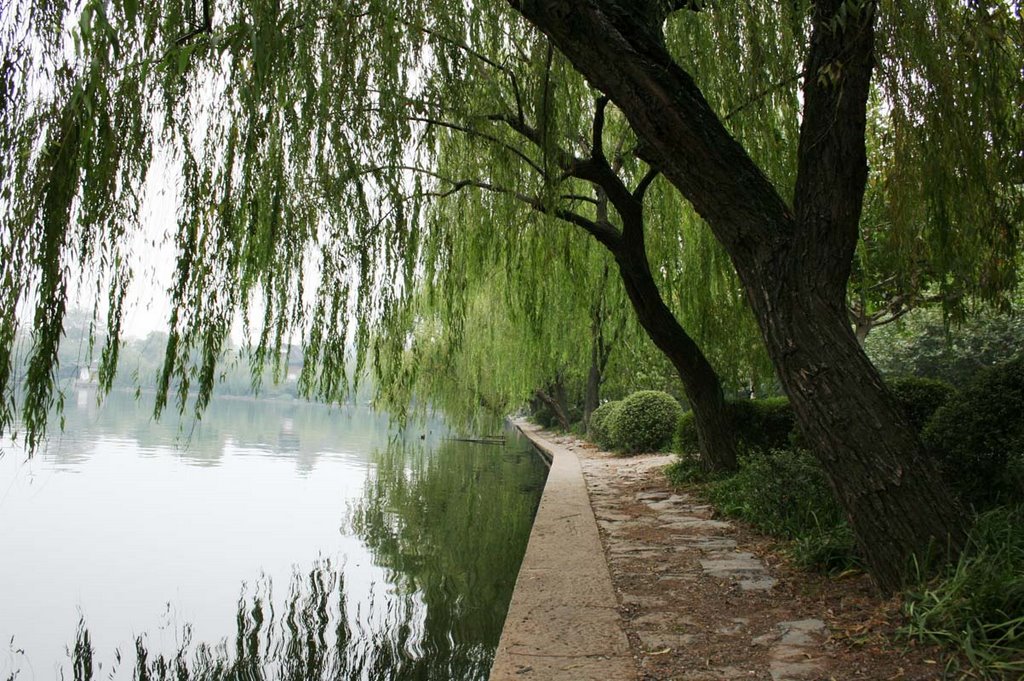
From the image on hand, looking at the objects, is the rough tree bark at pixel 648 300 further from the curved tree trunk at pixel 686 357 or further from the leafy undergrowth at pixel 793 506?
the leafy undergrowth at pixel 793 506

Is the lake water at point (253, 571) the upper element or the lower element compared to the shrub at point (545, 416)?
lower

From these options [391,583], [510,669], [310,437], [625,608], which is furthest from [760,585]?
[310,437]

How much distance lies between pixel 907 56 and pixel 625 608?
3.21 metres

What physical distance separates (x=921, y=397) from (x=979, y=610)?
3.67 m

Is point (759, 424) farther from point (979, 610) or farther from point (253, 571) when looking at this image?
point (979, 610)

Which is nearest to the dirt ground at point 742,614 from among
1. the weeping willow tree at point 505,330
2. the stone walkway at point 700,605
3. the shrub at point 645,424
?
the stone walkway at point 700,605

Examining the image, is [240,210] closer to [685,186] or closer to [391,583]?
[685,186]

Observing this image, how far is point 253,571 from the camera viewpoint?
5.87 m

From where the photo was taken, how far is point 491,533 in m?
7.23

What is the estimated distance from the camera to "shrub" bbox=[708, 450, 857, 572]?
3758 millimetres

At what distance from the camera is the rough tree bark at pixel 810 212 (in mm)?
2969

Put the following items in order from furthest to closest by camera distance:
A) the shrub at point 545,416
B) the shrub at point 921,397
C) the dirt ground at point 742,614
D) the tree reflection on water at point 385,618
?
the shrub at point 545,416, the shrub at point 921,397, the tree reflection on water at point 385,618, the dirt ground at point 742,614

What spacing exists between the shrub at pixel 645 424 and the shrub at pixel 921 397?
22.3 ft

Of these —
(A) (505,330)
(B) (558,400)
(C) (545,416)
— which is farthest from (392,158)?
(C) (545,416)
